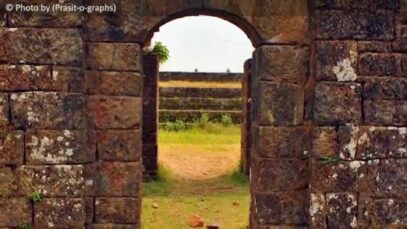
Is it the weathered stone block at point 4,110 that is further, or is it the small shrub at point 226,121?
the small shrub at point 226,121

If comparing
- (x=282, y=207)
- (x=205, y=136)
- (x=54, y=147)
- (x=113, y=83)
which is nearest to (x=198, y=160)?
(x=205, y=136)

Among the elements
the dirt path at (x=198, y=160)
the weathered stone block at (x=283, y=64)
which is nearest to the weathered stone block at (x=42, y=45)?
the weathered stone block at (x=283, y=64)

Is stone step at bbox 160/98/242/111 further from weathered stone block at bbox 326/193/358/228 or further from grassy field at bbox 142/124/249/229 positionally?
weathered stone block at bbox 326/193/358/228

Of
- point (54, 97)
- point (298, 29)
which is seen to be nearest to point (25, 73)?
point (54, 97)

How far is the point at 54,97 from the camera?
15.8 ft

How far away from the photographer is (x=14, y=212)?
15.8ft

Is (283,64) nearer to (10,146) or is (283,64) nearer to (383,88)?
(383,88)

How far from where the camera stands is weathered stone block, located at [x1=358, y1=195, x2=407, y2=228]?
200 inches

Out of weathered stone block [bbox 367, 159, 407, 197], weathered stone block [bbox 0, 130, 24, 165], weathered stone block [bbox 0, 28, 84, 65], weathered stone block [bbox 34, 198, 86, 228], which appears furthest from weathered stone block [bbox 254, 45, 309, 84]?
weathered stone block [bbox 0, 130, 24, 165]

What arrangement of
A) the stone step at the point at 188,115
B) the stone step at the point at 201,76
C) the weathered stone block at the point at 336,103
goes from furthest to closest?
the stone step at the point at 201,76 → the stone step at the point at 188,115 → the weathered stone block at the point at 336,103

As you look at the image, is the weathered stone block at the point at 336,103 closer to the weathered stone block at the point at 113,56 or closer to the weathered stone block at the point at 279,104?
the weathered stone block at the point at 279,104

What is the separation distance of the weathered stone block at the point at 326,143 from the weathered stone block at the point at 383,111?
377 millimetres

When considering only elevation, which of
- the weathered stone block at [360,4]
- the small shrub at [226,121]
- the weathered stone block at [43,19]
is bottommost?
the small shrub at [226,121]

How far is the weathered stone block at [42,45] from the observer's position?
15.7 ft
